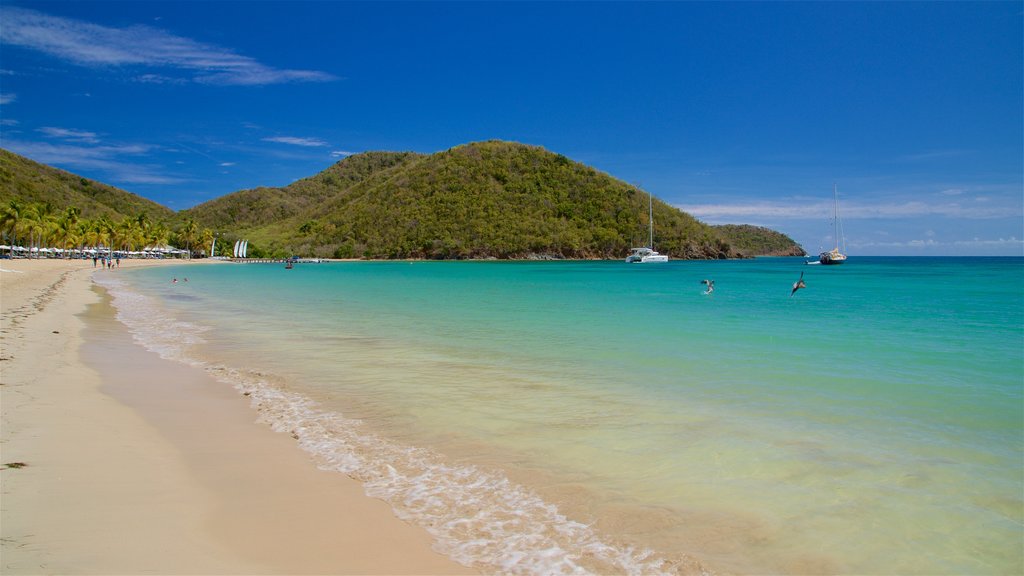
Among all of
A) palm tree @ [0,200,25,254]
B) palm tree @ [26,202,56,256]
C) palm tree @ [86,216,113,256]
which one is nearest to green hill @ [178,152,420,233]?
Result: palm tree @ [86,216,113,256]

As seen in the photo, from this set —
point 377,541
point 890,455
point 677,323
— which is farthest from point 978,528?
point 677,323

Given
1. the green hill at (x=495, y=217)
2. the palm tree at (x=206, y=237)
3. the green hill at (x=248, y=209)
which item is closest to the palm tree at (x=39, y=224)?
the palm tree at (x=206, y=237)

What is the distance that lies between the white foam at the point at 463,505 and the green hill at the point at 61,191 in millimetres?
101828

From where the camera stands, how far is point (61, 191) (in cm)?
12069

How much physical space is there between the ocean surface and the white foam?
2cm

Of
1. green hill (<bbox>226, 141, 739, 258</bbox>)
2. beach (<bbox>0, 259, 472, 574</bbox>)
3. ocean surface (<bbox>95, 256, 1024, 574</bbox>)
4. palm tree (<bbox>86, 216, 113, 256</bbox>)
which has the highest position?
green hill (<bbox>226, 141, 739, 258</bbox>)

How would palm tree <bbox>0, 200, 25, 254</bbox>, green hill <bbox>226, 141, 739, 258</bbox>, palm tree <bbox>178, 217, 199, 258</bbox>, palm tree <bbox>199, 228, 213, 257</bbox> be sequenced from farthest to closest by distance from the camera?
green hill <bbox>226, 141, 739, 258</bbox> < palm tree <bbox>199, 228, 213, 257</bbox> < palm tree <bbox>178, 217, 199, 258</bbox> < palm tree <bbox>0, 200, 25, 254</bbox>

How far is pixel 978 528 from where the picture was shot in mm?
4039

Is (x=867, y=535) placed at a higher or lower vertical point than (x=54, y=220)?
lower

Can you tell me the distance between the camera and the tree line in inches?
2618

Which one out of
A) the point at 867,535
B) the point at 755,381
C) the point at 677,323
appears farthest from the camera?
the point at 677,323

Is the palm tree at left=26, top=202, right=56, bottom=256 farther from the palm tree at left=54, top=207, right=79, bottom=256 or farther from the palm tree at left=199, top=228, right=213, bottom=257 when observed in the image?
the palm tree at left=199, top=228, right=213, bottom=257

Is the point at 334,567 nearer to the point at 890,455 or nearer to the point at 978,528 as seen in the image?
the point at 978,528

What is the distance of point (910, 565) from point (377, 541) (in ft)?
10.6
